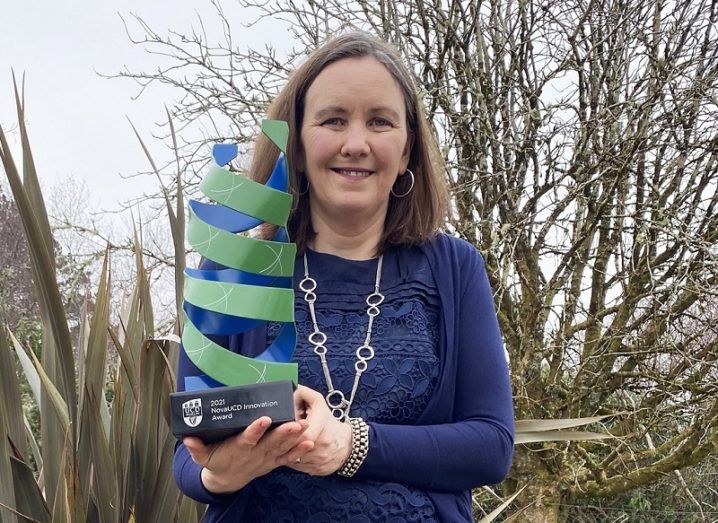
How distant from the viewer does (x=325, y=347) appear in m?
0.96

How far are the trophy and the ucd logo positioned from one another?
0.03 metres

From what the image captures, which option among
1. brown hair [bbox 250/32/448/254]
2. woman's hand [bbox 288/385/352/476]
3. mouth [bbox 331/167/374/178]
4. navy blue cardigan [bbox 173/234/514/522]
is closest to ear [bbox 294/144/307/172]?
brown hair [bbox 250/32/448/254]

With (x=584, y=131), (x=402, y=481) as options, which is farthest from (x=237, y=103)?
(x=402, y=481)

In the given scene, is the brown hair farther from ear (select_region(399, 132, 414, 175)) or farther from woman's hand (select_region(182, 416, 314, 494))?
woman's hand (select_region(182, 416, 314, 494))

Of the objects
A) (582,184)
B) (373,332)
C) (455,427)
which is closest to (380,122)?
(373,332)

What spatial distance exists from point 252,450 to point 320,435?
0.08 meters

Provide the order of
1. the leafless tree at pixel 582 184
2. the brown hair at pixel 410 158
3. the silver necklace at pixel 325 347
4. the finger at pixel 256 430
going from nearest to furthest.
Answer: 1. the finger at pixel 256 430
2. the silver necklace at pixel 325 347
3. the brown hair at pixel 410 158
4. the leafless tree at pixel 582 184

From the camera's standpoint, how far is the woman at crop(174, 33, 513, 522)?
2.86 feet

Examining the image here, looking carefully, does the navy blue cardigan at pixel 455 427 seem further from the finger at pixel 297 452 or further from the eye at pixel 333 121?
the eye at pixel 333 121

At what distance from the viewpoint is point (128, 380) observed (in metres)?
1.46

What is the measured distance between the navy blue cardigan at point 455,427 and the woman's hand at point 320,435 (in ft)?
0.20

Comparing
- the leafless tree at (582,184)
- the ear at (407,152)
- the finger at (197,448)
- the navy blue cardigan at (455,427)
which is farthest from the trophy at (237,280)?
the leafless tree at (582,184)

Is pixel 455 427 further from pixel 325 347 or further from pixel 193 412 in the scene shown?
pixel 193 412

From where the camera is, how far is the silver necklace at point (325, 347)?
92cm
